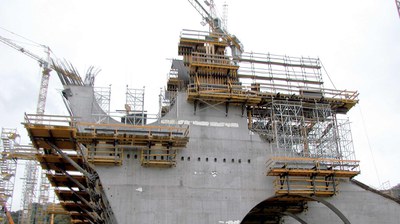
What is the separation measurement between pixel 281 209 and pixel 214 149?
9.53 m

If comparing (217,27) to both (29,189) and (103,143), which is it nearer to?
(103,143)

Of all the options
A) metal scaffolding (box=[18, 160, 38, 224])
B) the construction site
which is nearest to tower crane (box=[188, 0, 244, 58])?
the construction site

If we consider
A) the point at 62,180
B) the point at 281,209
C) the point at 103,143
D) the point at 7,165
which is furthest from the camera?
the point at 7,165

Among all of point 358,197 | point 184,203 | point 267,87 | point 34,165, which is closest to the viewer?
point 184,203

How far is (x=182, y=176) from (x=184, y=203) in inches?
74.1

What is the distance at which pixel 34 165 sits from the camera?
7956 centimetres

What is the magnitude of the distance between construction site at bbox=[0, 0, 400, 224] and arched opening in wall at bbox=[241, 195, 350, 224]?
124 millimetres

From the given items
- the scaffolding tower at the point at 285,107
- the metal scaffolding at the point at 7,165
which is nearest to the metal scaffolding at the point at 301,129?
the scaffolding tower at the point at 285,107

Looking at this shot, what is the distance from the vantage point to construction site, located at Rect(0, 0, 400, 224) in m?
29.1

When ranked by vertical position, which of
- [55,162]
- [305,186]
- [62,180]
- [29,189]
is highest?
[29,189]

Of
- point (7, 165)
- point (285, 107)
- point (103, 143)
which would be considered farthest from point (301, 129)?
point (7, 165)

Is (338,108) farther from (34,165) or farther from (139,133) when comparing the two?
(34,165)

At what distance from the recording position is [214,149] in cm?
3125

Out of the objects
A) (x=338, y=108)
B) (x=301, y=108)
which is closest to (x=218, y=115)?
(x=301, y=108)
